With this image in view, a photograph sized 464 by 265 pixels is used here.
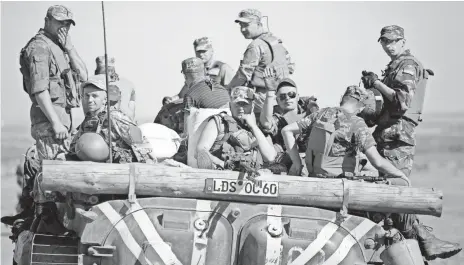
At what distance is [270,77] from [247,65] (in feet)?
1.20

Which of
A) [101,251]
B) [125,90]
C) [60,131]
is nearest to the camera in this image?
[101,251]

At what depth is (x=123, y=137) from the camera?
13094 millimetres

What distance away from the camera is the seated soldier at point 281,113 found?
13.6 meters

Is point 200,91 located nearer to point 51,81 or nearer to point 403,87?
point 51,81

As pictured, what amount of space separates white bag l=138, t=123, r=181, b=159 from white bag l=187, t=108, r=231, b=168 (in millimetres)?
166

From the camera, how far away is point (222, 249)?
39.5 feet

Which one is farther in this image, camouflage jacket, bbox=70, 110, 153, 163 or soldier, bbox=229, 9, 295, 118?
soldier, bbox=229, 9, 295, 118

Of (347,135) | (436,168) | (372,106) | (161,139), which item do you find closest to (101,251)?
(161,139)

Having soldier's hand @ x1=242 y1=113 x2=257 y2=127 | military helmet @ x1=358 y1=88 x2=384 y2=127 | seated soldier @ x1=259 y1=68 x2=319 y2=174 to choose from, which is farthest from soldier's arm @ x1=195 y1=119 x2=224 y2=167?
military helmet @ x1=358 y1=88 x2=384 y2=127

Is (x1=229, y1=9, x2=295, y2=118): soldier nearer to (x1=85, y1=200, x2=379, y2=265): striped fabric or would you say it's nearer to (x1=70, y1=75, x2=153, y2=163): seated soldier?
(x1=70, y1=75, x2=153, y2=163): seated soldier

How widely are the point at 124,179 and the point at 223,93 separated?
10.4ft

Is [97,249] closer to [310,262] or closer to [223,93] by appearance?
[310,262]

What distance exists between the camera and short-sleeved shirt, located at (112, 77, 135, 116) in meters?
15.8

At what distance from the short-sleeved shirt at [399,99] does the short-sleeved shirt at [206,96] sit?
5.75ft
